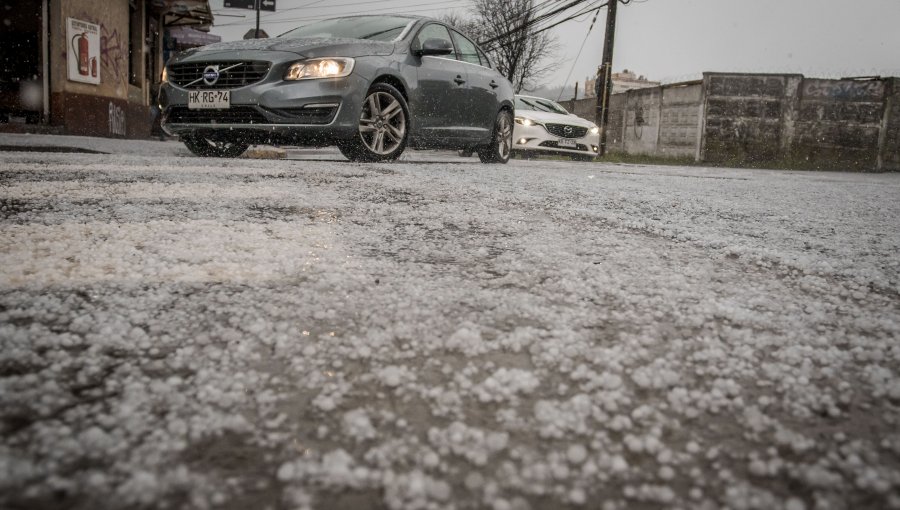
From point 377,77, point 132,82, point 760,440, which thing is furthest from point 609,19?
point 760,440

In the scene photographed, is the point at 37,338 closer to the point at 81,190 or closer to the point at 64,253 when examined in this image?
the point at 64,253

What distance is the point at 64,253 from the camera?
1415 mm

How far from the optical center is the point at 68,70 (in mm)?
11102

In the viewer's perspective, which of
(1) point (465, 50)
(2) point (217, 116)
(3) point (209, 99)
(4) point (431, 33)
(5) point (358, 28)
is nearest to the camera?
(3) point (209, 99)

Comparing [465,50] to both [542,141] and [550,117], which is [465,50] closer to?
[542,141]

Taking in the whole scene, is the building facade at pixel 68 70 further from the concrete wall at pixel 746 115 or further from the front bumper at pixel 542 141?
the concrete wall at pixel 746 115

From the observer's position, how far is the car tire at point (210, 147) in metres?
5.33

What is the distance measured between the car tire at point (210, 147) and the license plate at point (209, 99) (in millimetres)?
469

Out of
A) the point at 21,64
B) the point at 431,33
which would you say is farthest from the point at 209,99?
the point at 21,64

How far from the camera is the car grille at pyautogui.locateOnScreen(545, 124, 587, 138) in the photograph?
1103 centimetres

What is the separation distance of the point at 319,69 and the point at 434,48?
120cm

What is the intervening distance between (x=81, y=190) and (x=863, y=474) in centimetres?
276

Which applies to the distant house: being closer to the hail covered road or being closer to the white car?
the white car

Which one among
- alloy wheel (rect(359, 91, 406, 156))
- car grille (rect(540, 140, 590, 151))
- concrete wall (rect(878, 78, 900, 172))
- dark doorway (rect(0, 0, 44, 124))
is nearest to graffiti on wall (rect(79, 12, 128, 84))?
dark doorway (rect(0, 0, 44, 124))
